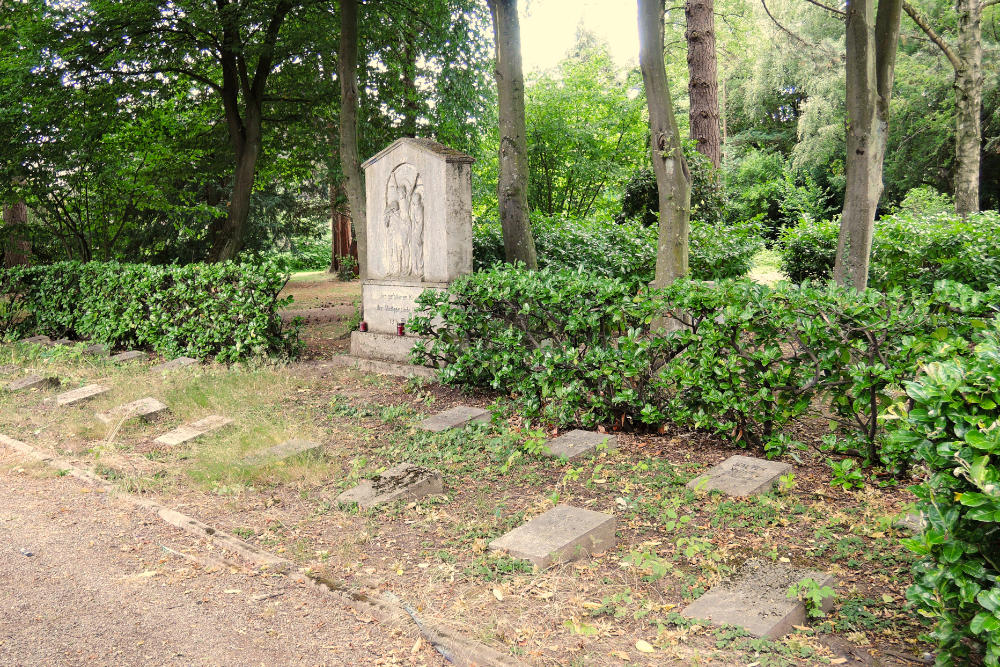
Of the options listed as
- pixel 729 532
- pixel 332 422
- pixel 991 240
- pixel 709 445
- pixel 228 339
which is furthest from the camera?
pixel 228 339

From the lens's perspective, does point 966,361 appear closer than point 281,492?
Yes

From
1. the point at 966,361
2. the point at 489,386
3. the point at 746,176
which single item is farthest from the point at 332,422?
the point at 746,176

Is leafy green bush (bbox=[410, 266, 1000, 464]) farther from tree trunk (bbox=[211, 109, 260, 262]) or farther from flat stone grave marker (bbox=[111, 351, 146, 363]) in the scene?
tree trunk (bbox=[211, 109, 260, 262])

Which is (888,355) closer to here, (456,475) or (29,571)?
(456,475)

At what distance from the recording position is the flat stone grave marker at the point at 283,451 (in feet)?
17.7

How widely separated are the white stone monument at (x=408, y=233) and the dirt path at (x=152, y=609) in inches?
168

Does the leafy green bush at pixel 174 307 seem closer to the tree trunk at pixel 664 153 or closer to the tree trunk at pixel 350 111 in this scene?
the tree trunk at pixel 350 111

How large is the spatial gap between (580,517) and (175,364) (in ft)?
23.0

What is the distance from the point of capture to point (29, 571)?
3.90 metres

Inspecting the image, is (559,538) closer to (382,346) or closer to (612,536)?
(612,536)

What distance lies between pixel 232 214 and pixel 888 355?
11700 millimetres


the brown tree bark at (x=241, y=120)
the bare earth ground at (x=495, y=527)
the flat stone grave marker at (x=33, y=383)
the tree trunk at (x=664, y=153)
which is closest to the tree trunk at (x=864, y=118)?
the tree trunk at (x=664, y=153)

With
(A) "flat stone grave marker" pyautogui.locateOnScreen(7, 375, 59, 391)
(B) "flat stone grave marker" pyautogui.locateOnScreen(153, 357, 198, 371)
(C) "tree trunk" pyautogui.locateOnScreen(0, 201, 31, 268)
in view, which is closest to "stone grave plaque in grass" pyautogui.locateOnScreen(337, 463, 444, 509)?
(B) "flat stone grave marker" pyautogui.locateOnScreen(153, 357, 198, 371)

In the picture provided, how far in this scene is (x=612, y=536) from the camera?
3859mm
